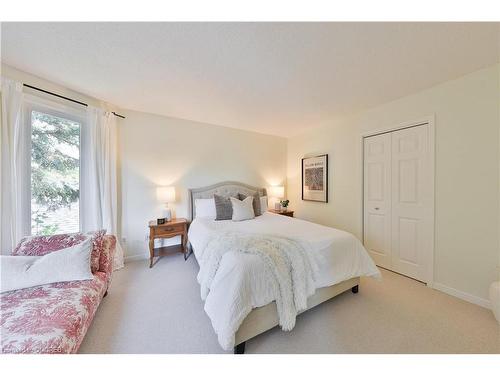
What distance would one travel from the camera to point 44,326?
1.00 meters

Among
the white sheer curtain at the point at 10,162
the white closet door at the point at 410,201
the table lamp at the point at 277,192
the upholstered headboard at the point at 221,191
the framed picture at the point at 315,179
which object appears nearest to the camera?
the white sheer curtain at the point at 10,162

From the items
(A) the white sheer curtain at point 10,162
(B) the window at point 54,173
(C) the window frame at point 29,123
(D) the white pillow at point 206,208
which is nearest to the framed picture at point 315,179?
(D) the white pillow at point 206,208

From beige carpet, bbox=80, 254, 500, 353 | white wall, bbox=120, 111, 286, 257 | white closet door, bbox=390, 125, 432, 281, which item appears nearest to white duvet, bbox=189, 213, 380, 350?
beige carpet, bbox=80, 254, 500, 353

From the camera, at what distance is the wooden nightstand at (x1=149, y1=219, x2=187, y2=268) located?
266cm

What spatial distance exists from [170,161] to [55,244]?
1.89 meters

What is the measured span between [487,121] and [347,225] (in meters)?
2.02

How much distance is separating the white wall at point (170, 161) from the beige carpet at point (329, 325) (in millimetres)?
1207

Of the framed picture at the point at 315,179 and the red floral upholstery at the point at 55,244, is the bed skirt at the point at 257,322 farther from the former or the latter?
the framed picture at the point at 315,179

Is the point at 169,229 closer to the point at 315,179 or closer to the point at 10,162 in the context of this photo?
the point at 10,162

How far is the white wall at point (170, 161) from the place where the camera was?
2912 millimetres

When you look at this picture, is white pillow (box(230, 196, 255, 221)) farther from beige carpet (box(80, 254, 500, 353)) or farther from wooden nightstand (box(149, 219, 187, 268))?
beige carpet (box(80, 254, 500, 353))

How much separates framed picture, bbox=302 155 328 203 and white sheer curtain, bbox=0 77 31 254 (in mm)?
4124
